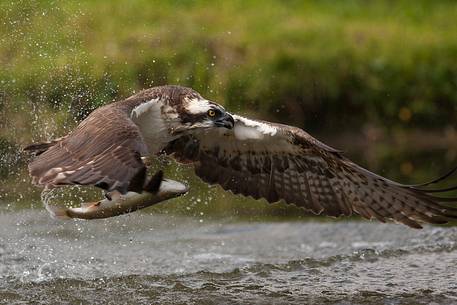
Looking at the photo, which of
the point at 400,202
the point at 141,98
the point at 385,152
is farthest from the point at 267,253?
the point at 385,152

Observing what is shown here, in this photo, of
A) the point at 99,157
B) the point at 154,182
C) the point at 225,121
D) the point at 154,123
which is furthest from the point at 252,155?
the point at 154,182

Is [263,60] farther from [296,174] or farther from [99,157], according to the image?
[99,157]

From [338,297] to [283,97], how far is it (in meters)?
7.38

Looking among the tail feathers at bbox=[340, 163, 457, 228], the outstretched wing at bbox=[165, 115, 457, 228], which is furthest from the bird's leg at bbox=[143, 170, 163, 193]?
the tail feathers at bbox=[340, 163, 457, 228]

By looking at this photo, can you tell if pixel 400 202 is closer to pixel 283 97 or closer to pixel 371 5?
pixel 283 97

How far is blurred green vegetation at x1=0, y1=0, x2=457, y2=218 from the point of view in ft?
45.0

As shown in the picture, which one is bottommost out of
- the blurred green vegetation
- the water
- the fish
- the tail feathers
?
the water

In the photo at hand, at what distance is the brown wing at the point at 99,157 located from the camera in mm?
7199

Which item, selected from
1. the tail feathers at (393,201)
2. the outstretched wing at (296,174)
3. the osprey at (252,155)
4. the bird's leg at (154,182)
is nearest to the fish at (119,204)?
the osprey at (252,155)

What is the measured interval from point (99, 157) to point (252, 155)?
2.58 metres

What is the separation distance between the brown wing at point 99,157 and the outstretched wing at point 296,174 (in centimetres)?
169

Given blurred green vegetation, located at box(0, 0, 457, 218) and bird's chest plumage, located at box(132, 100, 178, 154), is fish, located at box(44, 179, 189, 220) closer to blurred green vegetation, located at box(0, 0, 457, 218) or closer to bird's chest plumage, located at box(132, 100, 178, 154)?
bird's chest plumage, located at box(132, 100, 178, 154)

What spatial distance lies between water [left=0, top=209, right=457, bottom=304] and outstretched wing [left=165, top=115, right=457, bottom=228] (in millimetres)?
603

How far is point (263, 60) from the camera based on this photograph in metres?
16.7
